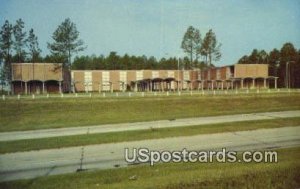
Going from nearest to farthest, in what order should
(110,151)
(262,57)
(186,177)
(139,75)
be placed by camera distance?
(186,177)
(110,151)
(139,75)
(262,57)

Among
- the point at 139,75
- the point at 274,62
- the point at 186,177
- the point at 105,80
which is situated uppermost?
the point at 274,62

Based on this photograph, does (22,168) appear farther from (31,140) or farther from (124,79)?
(124,79)

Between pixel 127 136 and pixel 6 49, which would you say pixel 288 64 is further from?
pixel 127 136

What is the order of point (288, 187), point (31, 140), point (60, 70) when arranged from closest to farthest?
point (288, 187) < point (31, 140) < point (60, 70)

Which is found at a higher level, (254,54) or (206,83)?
(254,54)

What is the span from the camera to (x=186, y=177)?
816cm

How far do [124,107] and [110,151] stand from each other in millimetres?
19620

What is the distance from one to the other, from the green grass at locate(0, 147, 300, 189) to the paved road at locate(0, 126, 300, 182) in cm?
118

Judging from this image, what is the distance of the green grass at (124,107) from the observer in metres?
28.0

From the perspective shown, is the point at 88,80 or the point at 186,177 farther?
the point at 88,80

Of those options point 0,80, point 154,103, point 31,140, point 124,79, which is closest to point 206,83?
point 124,79

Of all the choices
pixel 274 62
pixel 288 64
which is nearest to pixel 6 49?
pixel 288 64

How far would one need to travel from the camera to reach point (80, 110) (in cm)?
3127

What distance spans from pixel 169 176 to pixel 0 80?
226ft
